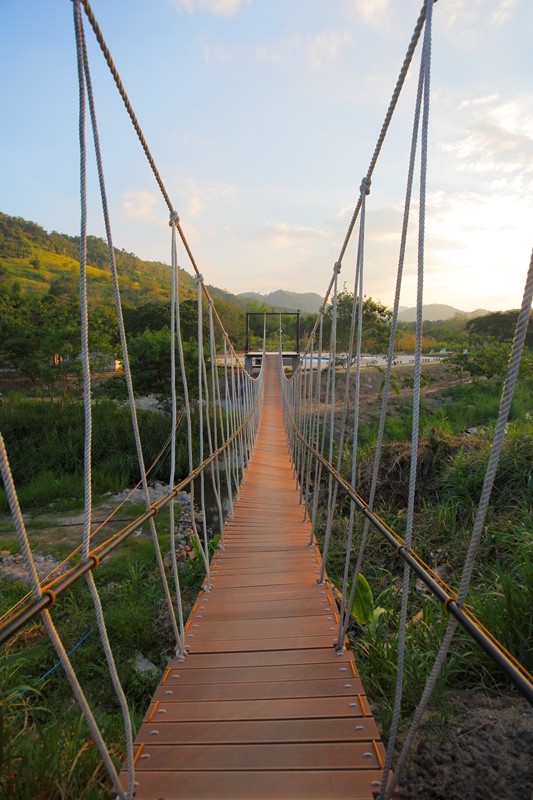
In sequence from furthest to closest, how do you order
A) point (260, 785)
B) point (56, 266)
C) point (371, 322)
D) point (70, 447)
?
1. point (56, 266)
2. point (371, 322)
3. point (70, 447)
4. point (260, 785)

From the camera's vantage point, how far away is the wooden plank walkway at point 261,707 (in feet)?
3.27

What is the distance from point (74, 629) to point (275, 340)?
84.6 ft

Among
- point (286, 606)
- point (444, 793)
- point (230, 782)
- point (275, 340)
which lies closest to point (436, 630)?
Answer: point (286, 606)

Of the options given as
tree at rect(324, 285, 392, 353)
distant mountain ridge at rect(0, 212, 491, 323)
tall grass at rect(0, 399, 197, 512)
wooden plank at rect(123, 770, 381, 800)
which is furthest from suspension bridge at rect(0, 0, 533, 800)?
distant mountain ridge at rect(0, 212, 491, 323)

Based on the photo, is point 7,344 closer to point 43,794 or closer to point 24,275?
point 43,794

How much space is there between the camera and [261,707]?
1239mm

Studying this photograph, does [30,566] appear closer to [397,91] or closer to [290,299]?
[397,91]

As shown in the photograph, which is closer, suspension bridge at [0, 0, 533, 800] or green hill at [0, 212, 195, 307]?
suspension bridge at [0, 0, 533, 800]

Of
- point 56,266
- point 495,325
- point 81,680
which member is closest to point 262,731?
point 81,680

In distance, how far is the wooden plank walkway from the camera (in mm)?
997

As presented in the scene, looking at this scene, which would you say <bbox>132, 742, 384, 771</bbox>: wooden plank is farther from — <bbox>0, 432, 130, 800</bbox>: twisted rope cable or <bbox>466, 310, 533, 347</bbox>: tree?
<bbox>466, 310, 533, 347</bbox>: tree

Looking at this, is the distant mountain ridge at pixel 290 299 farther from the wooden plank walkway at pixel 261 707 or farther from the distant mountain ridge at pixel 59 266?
the wooden plank walkway at pixel 261 707

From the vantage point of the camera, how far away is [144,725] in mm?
1184

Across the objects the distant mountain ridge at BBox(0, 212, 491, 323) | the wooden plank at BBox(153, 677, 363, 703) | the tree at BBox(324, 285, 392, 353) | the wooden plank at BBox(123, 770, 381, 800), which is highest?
the distant mountain ridge at BBox(0, 212, 491, 323)
